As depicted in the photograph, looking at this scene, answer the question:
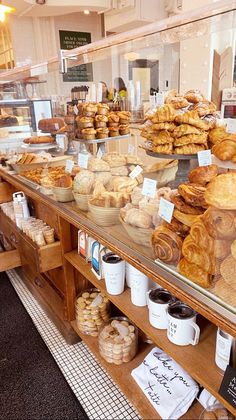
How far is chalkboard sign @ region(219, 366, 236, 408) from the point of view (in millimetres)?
825

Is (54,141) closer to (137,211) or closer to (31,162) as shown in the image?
(31,162)

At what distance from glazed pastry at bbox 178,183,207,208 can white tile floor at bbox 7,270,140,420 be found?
1.05 m

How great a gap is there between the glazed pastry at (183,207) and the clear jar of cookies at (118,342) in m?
0.76

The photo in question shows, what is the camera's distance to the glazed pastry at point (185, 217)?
87 centimetres

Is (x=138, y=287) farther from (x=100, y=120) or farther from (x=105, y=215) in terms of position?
(x=100, y=120)

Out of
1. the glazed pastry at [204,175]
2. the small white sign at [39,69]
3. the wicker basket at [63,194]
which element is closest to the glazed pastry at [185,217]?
the glazed pastry at [204,175]

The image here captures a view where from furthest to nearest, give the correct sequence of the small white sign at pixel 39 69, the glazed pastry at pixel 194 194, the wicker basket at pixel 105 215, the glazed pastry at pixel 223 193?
the small white sign at pixel 39 69 → the wicker basket at pixel 105 215 → the glazed pastry at pixel 194 194 → the glazed pastry at pixel 223 193

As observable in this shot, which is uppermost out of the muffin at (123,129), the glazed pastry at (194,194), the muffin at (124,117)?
the muffin at (124,117)

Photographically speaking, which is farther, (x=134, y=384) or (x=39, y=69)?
(x=39, y=69)

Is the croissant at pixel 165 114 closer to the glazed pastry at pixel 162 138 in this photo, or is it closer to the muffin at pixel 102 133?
the glazed pastry at pixel 162 138

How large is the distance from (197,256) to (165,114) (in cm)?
67


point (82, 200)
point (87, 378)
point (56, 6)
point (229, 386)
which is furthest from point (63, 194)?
point (56, 6)

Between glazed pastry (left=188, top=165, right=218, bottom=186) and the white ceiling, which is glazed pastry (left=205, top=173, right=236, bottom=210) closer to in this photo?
glazed pastry (left=188, top=165, right=218, bottom=186)

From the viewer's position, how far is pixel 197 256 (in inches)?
32.5
